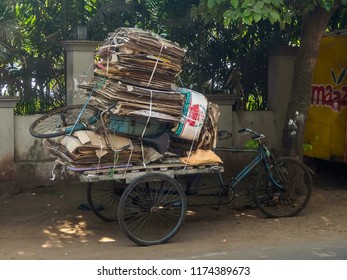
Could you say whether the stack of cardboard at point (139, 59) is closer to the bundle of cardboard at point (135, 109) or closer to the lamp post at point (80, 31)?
the bundle of cardboard at point (135, 109)

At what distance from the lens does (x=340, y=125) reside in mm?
9148

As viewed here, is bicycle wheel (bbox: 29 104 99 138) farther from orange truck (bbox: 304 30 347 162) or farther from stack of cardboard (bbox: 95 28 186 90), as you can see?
orange truck (bbox: 304 30 347 162)

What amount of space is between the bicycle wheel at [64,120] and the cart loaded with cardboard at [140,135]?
0.02 meters

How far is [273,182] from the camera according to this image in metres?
7.32

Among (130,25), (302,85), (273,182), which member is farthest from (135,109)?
(130,25)

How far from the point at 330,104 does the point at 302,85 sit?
1744 millimetres

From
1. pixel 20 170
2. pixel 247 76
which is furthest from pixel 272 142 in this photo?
pixel 20 170

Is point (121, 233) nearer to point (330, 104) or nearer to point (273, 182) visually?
point (273, 182)

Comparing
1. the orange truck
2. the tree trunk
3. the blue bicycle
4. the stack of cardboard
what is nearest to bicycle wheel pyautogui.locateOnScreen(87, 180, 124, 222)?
the blue bicycle

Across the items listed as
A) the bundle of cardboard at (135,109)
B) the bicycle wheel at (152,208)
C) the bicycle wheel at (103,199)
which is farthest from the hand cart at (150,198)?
the bicycle wheel at (103,199)

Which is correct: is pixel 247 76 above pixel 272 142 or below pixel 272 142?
above
